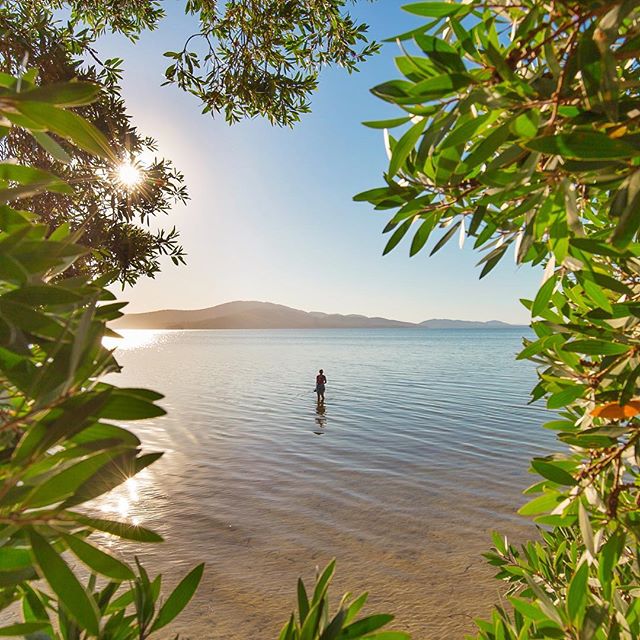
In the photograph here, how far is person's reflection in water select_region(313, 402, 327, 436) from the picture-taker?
66.6 ft

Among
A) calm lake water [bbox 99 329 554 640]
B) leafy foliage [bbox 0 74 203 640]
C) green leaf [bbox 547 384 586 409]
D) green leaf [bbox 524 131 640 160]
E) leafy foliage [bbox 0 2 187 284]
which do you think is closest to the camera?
leafy foliage [bbox 0 74 203 640]

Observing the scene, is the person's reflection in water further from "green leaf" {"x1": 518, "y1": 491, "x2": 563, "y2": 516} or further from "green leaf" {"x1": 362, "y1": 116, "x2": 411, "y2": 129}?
"green leaf" {"x1": 362, "y1": 116, "x2": 411, "y2": 129}

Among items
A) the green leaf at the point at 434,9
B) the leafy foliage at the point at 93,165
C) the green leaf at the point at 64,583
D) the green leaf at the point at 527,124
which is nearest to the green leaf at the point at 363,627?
the green leaf at the point at 64,583

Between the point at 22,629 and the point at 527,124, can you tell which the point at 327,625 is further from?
the point at 527,124

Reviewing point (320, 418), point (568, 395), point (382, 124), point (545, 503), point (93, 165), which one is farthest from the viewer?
point (320, 418)

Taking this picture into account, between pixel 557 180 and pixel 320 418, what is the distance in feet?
75.0

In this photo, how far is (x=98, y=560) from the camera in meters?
0.52

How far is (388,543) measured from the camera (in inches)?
387

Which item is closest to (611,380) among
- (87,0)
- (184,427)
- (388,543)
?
(87,0)

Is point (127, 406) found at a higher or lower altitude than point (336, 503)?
higher

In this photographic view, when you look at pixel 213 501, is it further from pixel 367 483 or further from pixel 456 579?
pixel 456 579

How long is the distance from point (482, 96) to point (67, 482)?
812 mm

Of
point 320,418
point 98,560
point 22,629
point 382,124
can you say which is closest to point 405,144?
point 382,124

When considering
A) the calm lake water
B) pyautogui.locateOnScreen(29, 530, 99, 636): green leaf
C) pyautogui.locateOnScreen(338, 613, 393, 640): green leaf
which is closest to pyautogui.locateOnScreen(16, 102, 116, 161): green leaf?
pyautogui.locateOnScreen(29, 530, 99, 636): green leaf
